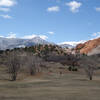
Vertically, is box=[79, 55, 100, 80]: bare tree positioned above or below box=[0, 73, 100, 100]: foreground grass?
above

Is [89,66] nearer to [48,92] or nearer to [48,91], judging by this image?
[48,91]

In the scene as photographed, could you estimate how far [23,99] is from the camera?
2131cm

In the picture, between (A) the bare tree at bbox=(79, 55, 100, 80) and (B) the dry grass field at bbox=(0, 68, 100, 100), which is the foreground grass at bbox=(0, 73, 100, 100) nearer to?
(B) the dry grass field at bbox=(0, 68, 100, 100)

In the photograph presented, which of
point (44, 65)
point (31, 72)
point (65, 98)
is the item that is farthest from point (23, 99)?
point (44, 65)

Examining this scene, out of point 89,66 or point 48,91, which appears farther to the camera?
point 89,66

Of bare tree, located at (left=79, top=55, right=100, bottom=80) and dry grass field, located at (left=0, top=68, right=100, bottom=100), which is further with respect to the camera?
bare tree, located at (left=79, top=55, right=100, bottom=80)

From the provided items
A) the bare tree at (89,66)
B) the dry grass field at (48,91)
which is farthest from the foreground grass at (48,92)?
the bare tree at (89,66)

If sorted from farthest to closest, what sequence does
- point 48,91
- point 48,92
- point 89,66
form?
point 89,66, point 48,91, point 48,92

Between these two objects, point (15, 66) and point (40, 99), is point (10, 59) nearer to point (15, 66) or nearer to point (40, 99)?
point (15, 66)

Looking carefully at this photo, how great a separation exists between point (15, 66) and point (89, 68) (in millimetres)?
22268

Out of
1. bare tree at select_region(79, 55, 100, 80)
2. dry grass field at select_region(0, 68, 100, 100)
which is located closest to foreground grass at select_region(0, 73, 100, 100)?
dry grass field at select_region(0, 68, 100, 100)

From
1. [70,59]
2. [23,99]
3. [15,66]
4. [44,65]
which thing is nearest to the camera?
[23,99]

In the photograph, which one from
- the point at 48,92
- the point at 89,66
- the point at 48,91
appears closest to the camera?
the point at 48,92

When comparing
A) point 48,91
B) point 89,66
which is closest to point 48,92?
point 48,91
